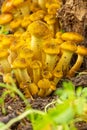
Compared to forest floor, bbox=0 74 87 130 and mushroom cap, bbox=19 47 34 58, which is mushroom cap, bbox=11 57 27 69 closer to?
mushroom cap, bbox=19 47 34 58

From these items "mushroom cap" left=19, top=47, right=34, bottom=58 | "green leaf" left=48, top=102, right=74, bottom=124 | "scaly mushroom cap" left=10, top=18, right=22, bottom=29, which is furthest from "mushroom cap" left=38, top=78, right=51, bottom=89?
"green leaf" left=48, top=102, right=74, bottom=124

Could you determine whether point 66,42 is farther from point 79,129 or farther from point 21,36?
point 79,129

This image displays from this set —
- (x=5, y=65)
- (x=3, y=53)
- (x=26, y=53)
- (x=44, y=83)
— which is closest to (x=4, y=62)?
(x=5, y=65)

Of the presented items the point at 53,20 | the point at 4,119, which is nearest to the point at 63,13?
the point at 53,20

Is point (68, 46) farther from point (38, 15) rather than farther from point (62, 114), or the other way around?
point (62, 114)

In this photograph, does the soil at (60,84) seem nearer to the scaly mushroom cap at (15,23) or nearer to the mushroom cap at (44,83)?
the mushroom cap at (44,83)

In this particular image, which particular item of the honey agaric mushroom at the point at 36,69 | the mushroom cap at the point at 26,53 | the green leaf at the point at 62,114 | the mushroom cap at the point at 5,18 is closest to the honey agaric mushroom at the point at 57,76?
the honey agaric mushroom at the point at 36,69
